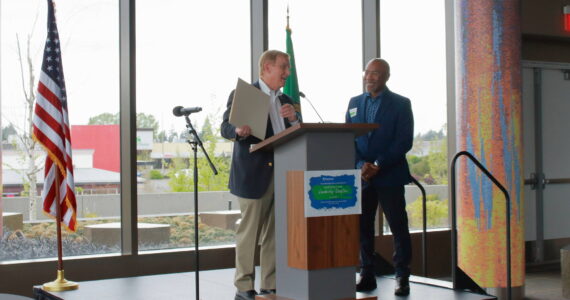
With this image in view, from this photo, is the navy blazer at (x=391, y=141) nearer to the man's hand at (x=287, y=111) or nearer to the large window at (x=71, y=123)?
the man's hand at (x=287, y=111)

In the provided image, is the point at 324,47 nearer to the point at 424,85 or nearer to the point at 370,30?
the point at 370,30

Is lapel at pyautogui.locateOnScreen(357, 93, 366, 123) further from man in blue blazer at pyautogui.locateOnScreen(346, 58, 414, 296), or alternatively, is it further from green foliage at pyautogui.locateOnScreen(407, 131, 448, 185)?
green foliage at pyautogui.locateOnScreen(407, 131, 448, 185)

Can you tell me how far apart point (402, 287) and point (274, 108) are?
4.92 ft

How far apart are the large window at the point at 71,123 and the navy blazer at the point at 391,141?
7.98 feet

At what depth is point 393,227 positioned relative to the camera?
15.3 feet

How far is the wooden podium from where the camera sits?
364cm

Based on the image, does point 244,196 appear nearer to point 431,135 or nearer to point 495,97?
point 495,97

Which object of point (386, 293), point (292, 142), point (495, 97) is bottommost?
point (386, 293)

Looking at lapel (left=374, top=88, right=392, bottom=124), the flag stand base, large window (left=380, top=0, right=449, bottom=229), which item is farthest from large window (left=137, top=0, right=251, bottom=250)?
lapel (left=374, top=88, right=392, bottom=124)

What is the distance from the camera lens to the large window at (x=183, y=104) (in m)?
Answer: 6.16

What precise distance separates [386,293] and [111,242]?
2.48 m

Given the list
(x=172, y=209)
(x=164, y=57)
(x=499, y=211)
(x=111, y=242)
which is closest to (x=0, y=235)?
(x=111, y=242)

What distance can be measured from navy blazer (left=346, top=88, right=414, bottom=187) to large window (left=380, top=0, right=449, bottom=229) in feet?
9.48

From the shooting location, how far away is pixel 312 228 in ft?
11.9
